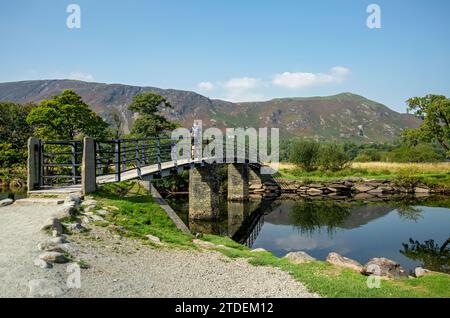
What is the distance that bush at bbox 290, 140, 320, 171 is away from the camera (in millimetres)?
42500

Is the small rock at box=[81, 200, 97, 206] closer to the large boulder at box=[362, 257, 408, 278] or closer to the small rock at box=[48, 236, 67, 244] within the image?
the small rock at box=[48, 236, 67, 244]

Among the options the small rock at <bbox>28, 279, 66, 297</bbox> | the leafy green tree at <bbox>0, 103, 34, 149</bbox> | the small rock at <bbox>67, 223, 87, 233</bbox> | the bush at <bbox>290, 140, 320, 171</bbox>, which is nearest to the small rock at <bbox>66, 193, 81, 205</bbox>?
the small rock at <bbox>67, 223, 87, 233</bbox>

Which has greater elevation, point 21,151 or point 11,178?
point 21,151

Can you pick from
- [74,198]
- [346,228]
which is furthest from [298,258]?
[346,228]

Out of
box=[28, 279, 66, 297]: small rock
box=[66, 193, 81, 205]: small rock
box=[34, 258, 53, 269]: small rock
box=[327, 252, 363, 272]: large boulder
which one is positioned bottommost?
box=[327, 252, 363, 272]: large boulder

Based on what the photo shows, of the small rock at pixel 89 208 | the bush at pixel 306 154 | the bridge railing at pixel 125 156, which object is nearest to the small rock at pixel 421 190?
the bush at pixel 306 154

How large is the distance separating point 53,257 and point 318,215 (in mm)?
21604

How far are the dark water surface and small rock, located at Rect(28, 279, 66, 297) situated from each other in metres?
11.7

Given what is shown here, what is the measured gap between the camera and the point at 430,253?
15.9 metres

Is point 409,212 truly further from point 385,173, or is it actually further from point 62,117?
point 62,117

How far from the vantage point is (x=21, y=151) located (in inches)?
1384

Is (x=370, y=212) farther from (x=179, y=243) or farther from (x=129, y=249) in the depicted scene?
(x=129, y=249)

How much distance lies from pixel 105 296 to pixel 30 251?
2.35 meters
